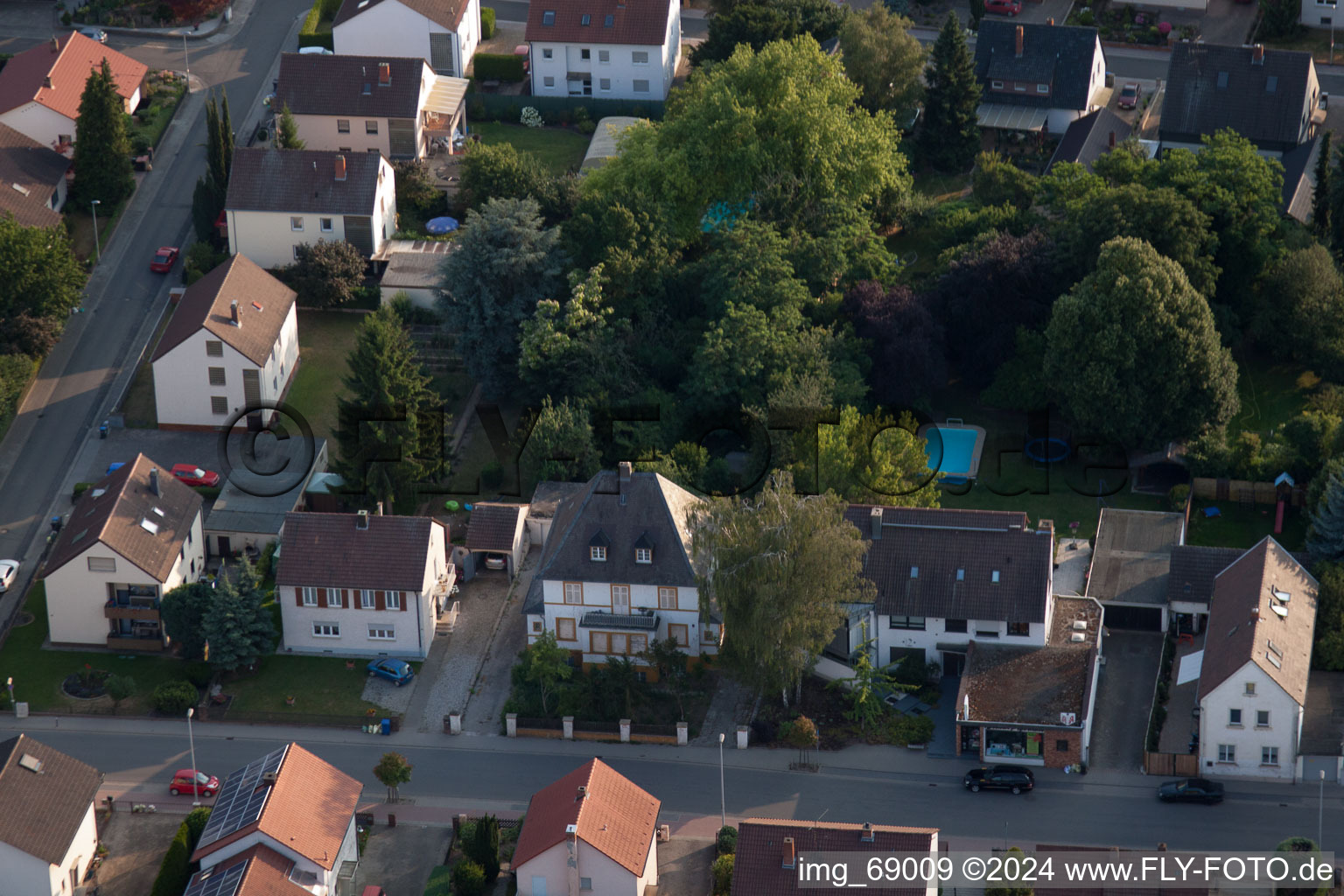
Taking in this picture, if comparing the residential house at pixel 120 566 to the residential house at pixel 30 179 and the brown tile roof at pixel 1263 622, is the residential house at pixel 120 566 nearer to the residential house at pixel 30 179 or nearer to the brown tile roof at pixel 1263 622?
the residential house at pixel 30 179

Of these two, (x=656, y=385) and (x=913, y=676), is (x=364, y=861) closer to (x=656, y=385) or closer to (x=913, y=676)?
(x=913, y=676)

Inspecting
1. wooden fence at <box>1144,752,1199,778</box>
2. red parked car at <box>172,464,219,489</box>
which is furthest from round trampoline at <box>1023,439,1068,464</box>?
red parked car at <box>172,464,219,489</box>

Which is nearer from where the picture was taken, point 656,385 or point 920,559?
point 920,559

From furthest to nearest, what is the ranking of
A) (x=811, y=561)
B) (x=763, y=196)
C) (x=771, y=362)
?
(x=763, y=196), (x=771, y=362), (x=811, y=561)

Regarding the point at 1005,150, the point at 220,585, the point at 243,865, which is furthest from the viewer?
the point at 1005,150

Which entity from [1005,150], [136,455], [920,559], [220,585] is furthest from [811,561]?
[1005,150]

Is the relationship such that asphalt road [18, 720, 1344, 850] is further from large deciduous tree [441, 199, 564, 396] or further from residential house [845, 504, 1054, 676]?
large deciduous tree [441, 199, 564, 396]

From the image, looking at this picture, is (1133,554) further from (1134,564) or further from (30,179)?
(30,179)
